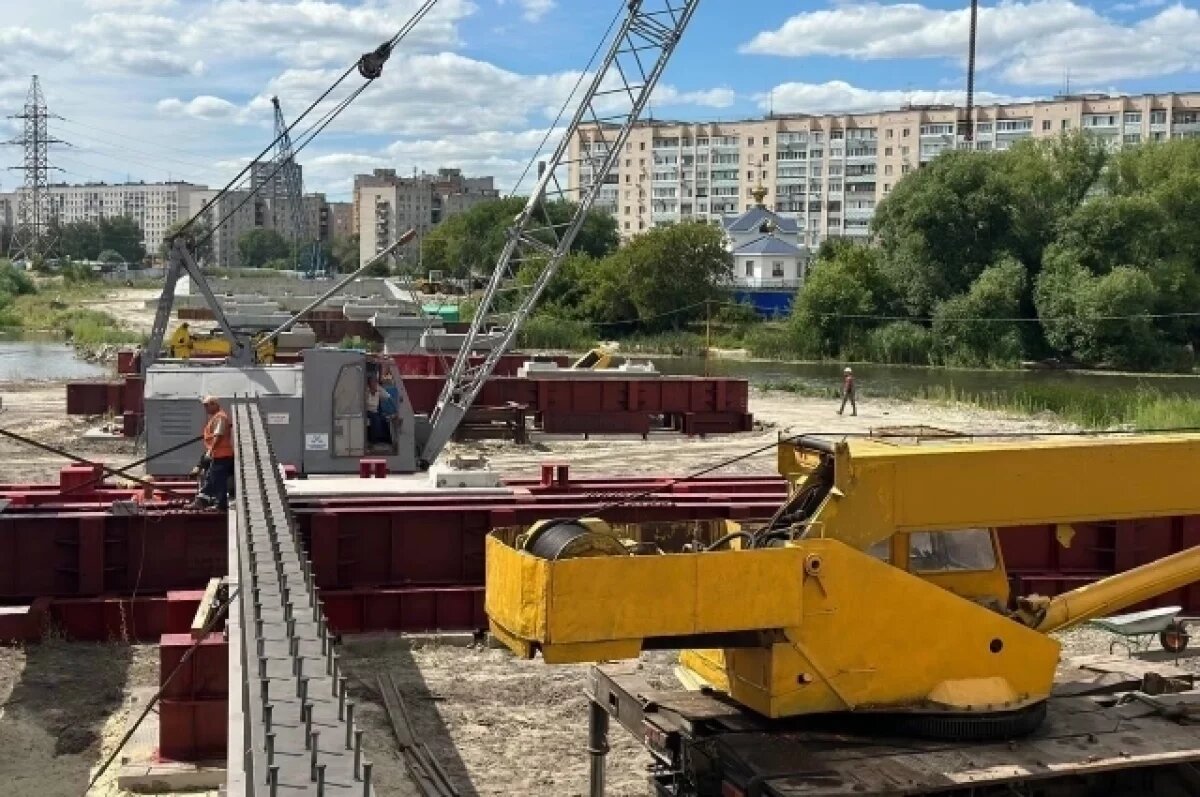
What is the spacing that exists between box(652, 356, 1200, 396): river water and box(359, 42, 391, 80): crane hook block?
97.8 ft

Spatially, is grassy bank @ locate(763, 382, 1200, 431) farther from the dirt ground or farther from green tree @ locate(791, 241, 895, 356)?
the dirt ground

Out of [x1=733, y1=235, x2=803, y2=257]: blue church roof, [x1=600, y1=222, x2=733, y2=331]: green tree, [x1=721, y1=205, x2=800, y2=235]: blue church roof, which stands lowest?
[x1=600, y1=222, x2=733, y2=331]: green tree

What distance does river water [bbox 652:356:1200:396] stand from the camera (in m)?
55.1

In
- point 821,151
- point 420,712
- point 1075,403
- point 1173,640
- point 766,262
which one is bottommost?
point 420,712

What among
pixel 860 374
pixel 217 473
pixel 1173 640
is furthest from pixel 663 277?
pixel 1173 640

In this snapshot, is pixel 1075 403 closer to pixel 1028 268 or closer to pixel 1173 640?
pixel 1028 268

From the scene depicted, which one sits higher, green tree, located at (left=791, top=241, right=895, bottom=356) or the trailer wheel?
green tree, located at (left=791, top=241, right=895, bottom=356)

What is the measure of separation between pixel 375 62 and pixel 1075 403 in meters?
25.7

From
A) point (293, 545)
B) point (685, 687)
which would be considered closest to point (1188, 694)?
point (685, 687)

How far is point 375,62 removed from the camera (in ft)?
80.2

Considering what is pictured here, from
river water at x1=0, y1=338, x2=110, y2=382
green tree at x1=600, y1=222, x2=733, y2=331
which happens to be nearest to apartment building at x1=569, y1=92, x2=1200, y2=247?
green tree at x1=600, y1=222, x2=733, y2=331

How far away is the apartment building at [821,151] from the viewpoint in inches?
5059

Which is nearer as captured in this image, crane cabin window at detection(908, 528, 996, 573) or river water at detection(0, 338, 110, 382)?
crane cabin window at detection(908, 528, 996, 573)

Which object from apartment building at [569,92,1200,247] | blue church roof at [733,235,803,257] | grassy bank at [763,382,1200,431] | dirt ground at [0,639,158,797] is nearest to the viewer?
dirt ground at [0,639,158,797]
